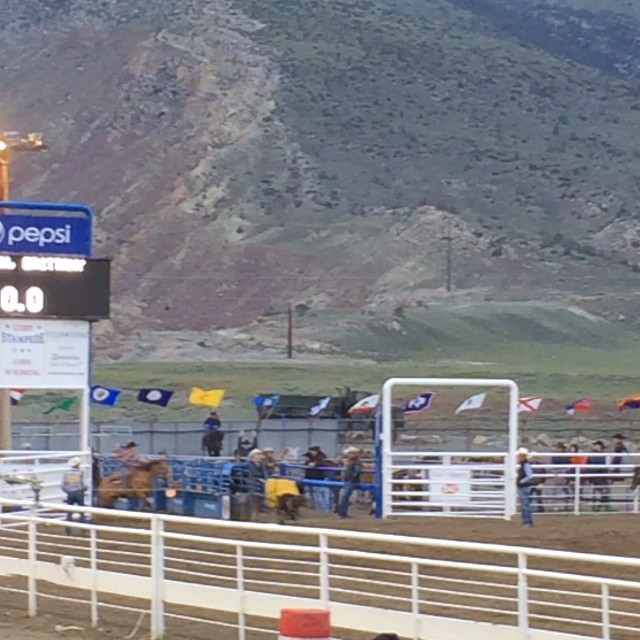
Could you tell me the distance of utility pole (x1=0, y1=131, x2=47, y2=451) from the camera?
24844 millimetres

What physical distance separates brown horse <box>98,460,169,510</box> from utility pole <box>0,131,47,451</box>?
174 centimetres

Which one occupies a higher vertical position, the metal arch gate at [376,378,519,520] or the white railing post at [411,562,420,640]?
the metal arch gate at [376,378,519,520]

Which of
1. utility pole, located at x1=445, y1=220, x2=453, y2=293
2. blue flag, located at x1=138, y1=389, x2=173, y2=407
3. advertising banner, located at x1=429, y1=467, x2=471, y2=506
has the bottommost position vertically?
advertising banner, located at x1=429, y1=467, x2=471, y2=506

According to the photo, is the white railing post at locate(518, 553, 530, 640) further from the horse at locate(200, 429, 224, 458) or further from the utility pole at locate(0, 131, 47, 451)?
the horse at locate(200, 429, 224, 458)

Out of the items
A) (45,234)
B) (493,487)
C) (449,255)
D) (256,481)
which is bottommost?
(493,487)

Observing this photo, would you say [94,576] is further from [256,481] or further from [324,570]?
[256,481]

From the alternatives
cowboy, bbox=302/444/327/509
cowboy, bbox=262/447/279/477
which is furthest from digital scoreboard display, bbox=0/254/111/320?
cowboy, bbox=302/444/327/509

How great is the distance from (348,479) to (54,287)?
20.9ft

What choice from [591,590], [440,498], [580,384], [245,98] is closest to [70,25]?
[245,98]

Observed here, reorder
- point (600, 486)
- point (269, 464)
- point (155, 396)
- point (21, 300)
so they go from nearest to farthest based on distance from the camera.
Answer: point (21, 300)
point (269, 464)
point (600, 486)
point (155, 396)

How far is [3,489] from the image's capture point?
20.9 m

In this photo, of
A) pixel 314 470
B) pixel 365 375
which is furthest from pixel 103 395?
pixel 365 375

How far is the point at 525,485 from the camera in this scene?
81.1ft

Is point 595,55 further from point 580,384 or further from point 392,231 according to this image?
point 580,384
